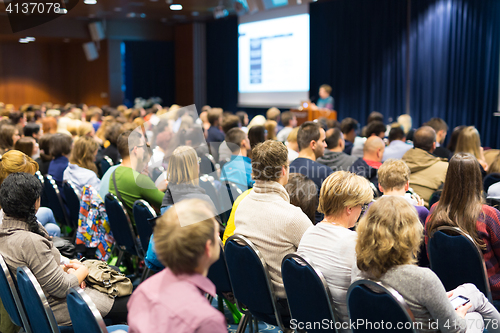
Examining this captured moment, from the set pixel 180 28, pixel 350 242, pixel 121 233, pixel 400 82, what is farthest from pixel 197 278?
pixel 180 28

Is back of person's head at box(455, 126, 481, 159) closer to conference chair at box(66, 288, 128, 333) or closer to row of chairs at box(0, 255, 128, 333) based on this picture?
row of chairs at box(0, 255, 128, 333)

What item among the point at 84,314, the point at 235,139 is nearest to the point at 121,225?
the point at 235,139

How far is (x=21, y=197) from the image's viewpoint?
230 centimetres

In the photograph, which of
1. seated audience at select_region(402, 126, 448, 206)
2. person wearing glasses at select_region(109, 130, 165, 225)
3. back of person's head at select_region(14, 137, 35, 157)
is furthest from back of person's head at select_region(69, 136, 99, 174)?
seated audience at select_region(402, 126, 448, 206)

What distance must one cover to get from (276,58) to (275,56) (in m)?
0.07

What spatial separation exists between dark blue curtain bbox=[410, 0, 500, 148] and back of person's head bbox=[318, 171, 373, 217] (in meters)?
8.18

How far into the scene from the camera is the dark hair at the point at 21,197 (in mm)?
2291

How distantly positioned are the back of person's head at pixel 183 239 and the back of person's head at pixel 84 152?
3.39 m

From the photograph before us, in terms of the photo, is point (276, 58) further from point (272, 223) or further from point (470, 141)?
point (272, 223)

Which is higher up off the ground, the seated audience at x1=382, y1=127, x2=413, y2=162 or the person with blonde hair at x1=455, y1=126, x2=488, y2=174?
the person with blonde hair at x1=455, y1=126, x2=488, y2=174

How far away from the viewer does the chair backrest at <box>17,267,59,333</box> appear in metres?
1.92

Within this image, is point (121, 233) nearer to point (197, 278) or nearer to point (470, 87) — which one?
point (197, 278)

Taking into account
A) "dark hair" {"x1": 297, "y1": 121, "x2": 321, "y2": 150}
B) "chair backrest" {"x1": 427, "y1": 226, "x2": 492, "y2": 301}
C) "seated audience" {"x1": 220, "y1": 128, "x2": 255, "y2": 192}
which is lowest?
"chair backrest" {"x1": 427, "y1": 226, "x2": 492, "y2": 301}

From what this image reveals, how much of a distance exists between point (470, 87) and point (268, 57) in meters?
5.67
